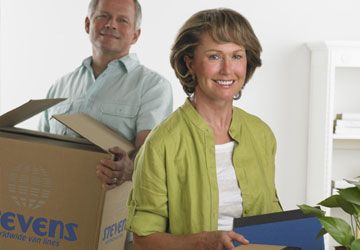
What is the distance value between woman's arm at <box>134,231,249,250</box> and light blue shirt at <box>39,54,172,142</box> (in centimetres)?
69

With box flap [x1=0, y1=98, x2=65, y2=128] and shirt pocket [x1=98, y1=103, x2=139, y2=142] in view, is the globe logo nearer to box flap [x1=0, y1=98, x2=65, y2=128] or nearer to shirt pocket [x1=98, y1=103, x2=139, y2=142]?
box flap [x1=0, y1=98, x2=65, y2=128]

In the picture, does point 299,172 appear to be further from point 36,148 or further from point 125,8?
point 36,148

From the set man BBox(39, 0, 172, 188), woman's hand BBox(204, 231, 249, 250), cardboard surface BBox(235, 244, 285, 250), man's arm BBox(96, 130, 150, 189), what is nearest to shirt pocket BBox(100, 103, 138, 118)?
man BBox(39, 0, 172, 188)

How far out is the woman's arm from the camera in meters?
1.51

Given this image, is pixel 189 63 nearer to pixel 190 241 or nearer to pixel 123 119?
pixel 190 241

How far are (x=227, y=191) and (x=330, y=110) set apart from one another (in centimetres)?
221

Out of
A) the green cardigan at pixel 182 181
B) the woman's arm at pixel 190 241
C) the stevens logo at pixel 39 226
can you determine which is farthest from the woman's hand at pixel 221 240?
the stevens logo at pixel 39 226

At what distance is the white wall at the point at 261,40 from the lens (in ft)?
13.0

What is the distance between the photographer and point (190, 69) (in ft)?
6.17

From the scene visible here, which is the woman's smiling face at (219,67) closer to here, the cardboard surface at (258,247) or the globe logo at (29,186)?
the cardboard surface at (258,247)

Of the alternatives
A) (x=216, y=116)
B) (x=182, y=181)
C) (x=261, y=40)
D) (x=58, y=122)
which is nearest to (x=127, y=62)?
(x=58, y=122)

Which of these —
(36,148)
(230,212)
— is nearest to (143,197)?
(230,212)

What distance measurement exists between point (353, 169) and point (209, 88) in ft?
8.25

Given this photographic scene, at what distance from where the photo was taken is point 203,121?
182cm
